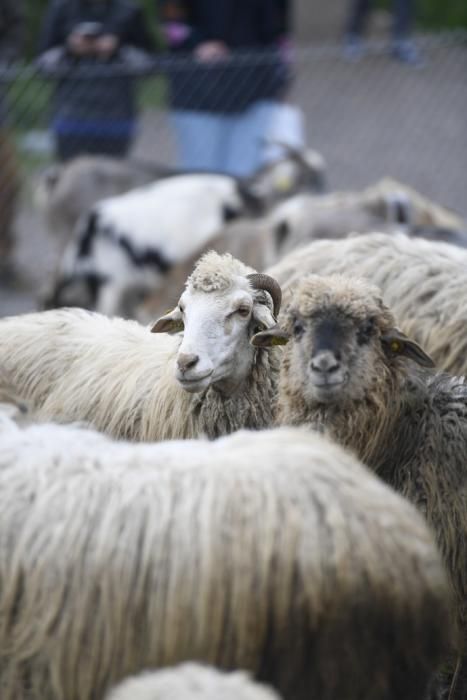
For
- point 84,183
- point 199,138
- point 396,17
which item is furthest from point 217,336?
point 396,17

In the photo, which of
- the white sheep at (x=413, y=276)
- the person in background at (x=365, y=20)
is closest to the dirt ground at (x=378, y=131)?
the person in background at (x=365, y=20)

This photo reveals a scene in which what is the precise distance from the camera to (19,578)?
3307 millimetres

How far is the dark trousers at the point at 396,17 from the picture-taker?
16172 millimetres

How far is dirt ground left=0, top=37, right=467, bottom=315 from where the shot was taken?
11273 millimetres

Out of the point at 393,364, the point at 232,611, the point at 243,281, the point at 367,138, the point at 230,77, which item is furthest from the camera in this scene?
the point at 367,138

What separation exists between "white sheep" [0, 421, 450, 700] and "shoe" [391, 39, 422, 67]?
7001mm

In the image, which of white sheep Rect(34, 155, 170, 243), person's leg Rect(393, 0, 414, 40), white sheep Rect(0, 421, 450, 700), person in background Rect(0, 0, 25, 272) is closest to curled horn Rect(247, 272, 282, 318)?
white sheep Rect(0, 421, 450, 700)

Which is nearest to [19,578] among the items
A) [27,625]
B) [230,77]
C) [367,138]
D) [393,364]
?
A: [27,625]

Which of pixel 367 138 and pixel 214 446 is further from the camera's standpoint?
pixel 367 138

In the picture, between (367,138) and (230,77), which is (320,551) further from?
(367,138)

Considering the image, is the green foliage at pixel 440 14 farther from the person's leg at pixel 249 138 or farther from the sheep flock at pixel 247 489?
the sheep flock at pixel 247 489

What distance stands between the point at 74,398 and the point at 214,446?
1.42 m

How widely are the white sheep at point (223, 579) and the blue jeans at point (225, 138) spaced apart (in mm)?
7025

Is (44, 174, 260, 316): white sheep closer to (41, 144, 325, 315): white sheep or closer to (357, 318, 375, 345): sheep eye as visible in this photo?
(41, 144, 325, 315): white sheep
